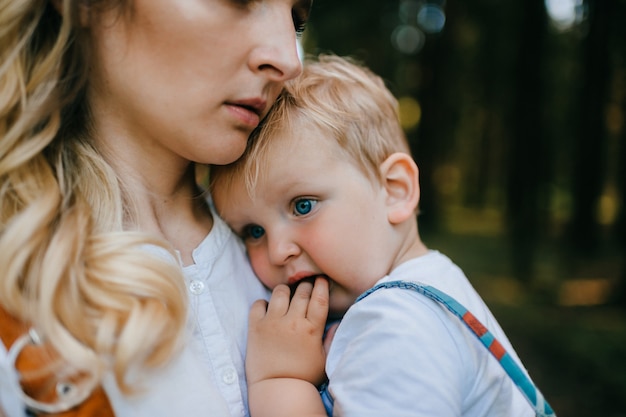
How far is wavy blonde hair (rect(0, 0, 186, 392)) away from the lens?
1.37 meters

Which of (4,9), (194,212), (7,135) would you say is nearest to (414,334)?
(194,212)

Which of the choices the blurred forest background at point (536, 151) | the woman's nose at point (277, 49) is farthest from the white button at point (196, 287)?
the blurred forest background at point (536, 151)

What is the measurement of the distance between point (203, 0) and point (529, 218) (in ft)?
31.1

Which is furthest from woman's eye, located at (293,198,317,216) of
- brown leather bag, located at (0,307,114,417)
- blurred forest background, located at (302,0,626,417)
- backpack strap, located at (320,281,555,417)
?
blurred forest background, located at (302,0,626,417)

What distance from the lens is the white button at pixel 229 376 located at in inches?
66.2

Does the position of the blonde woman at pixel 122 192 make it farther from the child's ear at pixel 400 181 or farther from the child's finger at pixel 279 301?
the child's ear at pixel 400 181

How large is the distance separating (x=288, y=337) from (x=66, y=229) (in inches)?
28.6

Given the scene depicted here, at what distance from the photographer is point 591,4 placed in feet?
28.4

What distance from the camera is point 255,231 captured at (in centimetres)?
209

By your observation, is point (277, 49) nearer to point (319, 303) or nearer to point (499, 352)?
point (319, 303)

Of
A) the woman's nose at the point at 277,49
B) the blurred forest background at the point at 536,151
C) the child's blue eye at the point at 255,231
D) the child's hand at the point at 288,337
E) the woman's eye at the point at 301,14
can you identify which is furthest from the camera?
the blurred forest background at the point at 536,151

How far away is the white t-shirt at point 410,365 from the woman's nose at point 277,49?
0.70 meters

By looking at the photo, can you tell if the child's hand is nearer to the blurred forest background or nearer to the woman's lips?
the woman's lips

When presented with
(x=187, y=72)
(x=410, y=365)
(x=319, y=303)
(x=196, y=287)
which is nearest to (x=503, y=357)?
(x=410, y=365)
